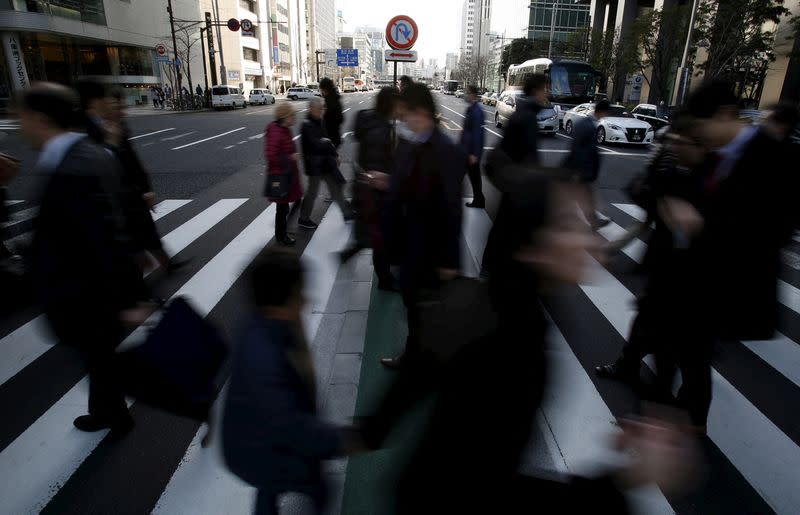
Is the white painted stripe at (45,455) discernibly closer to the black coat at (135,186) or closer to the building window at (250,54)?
the black coat at (135,186)

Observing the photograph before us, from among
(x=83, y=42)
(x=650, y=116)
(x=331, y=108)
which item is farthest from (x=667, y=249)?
(x=83, y=42)

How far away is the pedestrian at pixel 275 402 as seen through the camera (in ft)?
4.81

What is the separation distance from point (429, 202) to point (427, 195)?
46 mm

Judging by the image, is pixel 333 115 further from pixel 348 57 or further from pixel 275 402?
pixel 348 57

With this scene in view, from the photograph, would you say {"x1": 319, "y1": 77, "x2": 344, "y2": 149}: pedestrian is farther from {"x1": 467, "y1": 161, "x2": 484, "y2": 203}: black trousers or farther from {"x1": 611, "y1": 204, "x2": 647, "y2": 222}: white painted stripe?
{"x1": 611, "y1": 204, "x2": 647, "y2": 222}: white painted stripe

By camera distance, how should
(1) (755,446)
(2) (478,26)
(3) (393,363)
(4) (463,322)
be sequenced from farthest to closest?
(2) (478,26)
(3) (393,363)
(1) (755,446)
(4) (463,322)

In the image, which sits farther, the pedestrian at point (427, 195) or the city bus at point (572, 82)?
the city bus at point (572, 82)

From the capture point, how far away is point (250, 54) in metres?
66.4

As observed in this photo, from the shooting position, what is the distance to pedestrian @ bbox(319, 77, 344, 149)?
720 cm

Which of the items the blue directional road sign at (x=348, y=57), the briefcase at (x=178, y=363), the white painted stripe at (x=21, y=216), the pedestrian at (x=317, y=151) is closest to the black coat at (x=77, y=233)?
the briefcase at (x=178, y=363)

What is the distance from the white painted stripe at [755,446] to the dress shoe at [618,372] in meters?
0.49

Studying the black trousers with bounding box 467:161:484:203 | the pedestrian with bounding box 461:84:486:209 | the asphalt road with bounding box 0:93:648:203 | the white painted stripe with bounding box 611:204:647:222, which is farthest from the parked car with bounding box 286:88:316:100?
the pedestrian with bounding box 461:84:486:209

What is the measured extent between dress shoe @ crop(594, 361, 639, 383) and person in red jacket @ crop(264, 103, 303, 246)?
389cm

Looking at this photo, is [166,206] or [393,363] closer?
[393,363]
